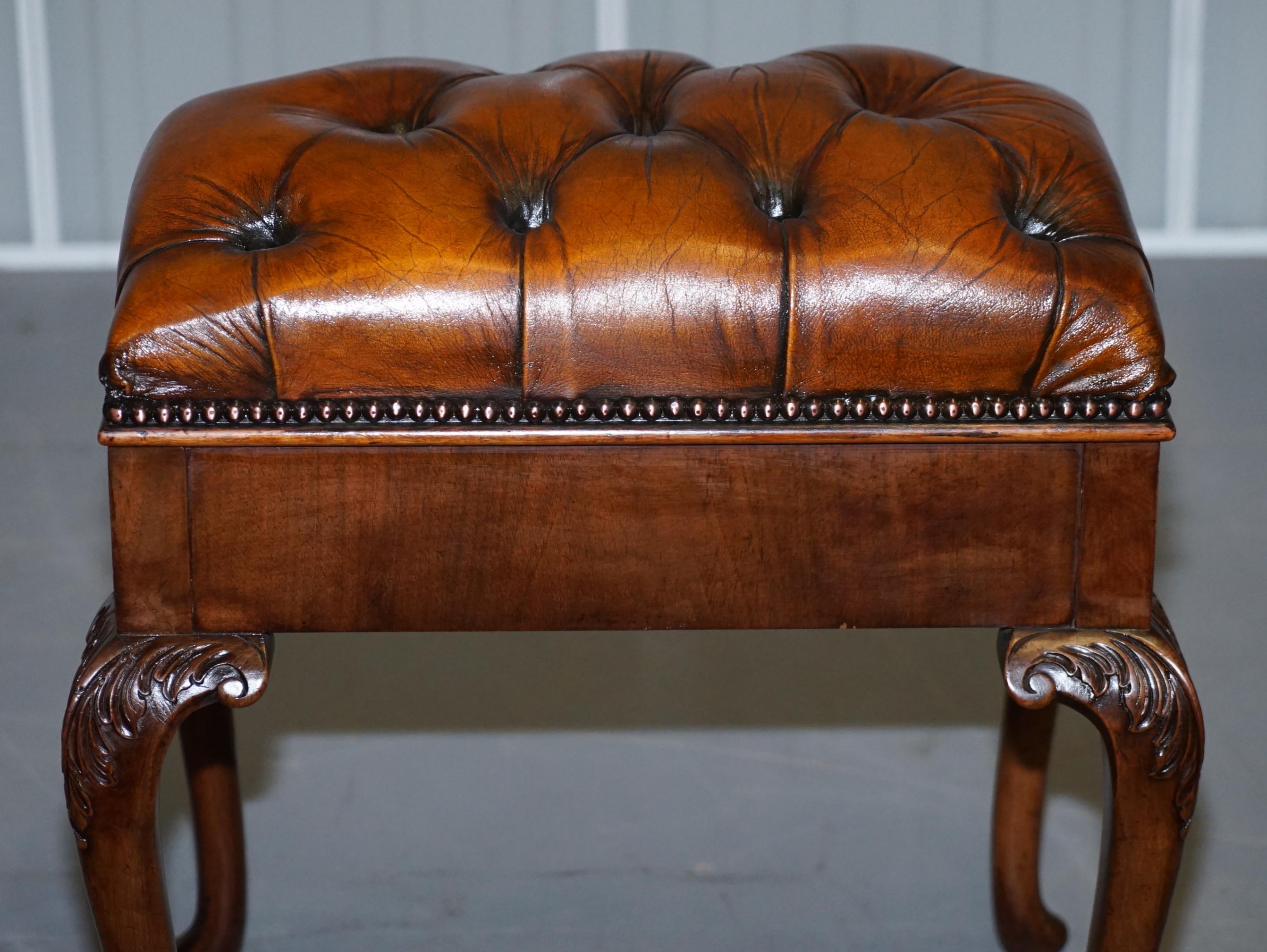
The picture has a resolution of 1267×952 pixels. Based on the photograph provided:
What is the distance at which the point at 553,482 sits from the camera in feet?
2.23

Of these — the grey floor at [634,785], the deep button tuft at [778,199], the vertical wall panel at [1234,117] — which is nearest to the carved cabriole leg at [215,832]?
the grey floor at [634,785]

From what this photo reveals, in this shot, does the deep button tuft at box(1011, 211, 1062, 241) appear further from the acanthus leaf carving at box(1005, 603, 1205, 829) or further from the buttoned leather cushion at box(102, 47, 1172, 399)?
the acanthus leaf carving at box(1005, 603, 1205, 829)

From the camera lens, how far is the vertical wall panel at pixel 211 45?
3.50 m

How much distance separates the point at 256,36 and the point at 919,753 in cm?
283

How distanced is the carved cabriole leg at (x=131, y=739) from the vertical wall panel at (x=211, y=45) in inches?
118

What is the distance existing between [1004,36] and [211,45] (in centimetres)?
199

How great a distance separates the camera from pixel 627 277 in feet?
2.19

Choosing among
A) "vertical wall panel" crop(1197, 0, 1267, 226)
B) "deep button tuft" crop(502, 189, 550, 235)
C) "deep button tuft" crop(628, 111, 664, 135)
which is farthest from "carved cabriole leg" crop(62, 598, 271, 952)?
"vertical wall panel" crop(1197, 0, 1267, 226)

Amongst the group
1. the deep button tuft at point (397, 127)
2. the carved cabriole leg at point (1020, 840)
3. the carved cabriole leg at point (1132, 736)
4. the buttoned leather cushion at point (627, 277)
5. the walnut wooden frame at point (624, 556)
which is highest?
the deep button tuft at point (397, 127)

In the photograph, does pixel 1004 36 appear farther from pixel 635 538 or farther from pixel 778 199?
pixel 635 538

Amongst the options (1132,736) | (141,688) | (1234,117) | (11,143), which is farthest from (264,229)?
(1234,117)

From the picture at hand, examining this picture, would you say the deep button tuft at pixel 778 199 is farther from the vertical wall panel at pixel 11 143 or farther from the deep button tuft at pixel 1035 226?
the vertical wall panel at pixel 11 143

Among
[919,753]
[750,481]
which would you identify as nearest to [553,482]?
[750,481]

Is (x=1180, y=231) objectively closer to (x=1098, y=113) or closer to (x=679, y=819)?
(x=1098, y=113)
